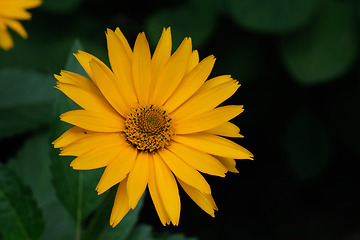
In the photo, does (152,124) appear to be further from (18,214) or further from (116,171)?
(18,214)

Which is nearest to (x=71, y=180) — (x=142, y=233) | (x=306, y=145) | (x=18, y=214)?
(x=18, y=214)

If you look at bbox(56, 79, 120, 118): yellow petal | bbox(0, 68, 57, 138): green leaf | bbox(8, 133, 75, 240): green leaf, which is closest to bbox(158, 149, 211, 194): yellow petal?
bbox(56, 79, 120, 118): yellow petal

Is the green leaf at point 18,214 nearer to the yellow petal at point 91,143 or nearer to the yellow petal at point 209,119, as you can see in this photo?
the yellow petal at point 91,143

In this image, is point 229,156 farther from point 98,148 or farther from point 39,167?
point 39,167

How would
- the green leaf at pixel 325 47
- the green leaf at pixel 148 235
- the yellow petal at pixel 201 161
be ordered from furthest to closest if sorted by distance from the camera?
the green leaf at pixel 325 47 → the green leaf at pixel 148 235 → the yellow petal at pixel 201 161

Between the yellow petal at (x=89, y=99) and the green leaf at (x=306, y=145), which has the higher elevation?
the yellow petal at (x=89, y=99)

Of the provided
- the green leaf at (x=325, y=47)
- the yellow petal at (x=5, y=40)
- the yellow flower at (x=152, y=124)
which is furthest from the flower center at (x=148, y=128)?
the green leaf at (x=325, y=47)

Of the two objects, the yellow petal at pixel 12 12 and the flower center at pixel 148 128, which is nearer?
the flower center at pixel 148 128

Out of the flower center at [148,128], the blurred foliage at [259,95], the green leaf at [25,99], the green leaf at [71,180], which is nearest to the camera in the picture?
the flower center at [148,128]

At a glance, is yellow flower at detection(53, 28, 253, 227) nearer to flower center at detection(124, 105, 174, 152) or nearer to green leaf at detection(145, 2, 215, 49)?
flower center at detection(124, 105, 174, 152)
